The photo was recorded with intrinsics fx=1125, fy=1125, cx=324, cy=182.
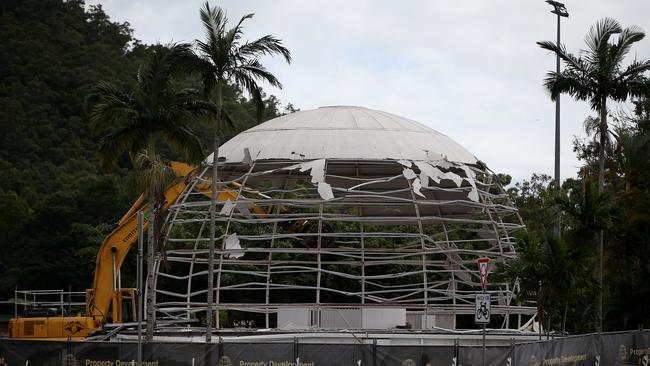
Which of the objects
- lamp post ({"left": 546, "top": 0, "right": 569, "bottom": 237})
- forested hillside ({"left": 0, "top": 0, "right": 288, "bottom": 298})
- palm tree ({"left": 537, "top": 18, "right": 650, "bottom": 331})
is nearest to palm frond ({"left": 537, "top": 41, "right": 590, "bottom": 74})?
palm tree ({"left": 537, "top": 18, "right": 650, "bottom": 331})

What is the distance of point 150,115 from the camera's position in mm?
28953

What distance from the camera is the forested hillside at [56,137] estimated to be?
72.1 metres

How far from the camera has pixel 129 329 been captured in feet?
101

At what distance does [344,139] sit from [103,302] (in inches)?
344

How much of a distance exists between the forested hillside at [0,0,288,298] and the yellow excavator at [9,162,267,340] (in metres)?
20.8

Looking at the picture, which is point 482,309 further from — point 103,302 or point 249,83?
point 103,302

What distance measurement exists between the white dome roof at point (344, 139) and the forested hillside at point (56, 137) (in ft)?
66.7

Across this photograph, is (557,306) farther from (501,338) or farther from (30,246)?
(30,246)

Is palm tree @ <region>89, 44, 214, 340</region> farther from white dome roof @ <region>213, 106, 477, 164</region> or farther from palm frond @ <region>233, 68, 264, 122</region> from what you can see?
white dome roof @ <region>213, 106, 477, 164</region>

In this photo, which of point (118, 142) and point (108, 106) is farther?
point (118, 142)

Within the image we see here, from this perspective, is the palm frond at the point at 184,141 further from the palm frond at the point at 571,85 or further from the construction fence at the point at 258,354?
the palm frond at the point at 571,85

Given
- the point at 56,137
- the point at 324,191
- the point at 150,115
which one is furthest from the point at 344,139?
the point at 56,137

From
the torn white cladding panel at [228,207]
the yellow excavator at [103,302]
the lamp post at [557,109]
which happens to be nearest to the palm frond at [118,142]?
the yellow excavator at [103,302]

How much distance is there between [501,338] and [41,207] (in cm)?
4896
